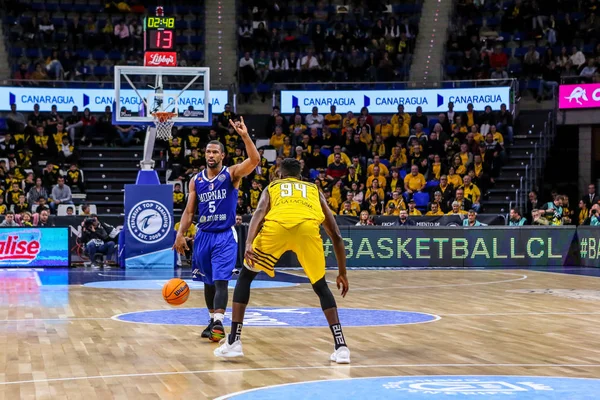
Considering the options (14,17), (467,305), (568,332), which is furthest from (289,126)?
(568,332)

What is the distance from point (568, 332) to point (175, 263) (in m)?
12.4

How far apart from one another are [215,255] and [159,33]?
1149cm

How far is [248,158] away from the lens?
9141 mm

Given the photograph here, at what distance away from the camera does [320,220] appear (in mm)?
8344

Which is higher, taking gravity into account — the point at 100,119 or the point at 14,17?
the point at 14,17

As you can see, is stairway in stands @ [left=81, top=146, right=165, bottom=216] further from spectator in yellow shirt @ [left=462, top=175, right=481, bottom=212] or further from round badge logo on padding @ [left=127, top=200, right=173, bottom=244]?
spectator in yellow shirt @ [left=462, top=175, right=481, bottom=212]

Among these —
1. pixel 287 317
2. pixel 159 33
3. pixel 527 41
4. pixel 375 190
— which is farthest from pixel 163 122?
pixel 527 41

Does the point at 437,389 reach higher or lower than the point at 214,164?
lower

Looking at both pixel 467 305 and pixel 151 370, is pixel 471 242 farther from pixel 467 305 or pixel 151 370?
pixel 151 370

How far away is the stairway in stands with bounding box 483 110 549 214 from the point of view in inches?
1038

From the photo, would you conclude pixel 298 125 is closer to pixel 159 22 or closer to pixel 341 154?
pixel 341 154

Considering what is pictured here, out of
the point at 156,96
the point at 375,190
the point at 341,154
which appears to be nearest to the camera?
the point at 156,96

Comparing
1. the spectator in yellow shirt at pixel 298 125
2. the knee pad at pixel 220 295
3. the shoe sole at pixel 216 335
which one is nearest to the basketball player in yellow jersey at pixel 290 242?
the shoe sole at pixel 216 335

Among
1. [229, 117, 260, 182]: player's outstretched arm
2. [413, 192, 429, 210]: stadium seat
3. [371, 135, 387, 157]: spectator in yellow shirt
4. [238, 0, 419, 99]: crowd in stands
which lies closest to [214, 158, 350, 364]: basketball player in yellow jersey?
[229, 117, 260, 182]: player's outstretched arm
